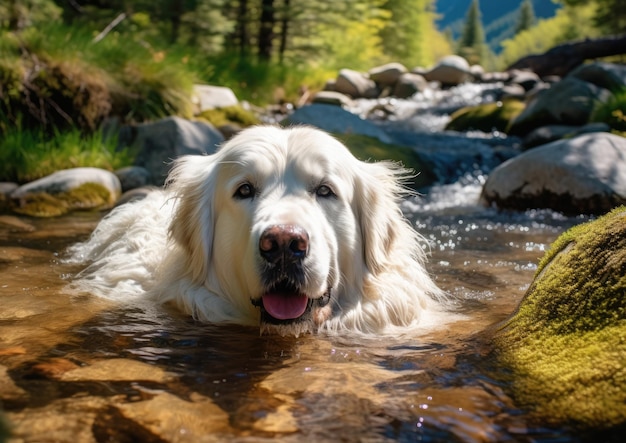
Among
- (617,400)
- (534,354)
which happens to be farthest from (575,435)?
(534,354)

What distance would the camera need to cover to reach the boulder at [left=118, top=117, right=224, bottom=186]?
913cm

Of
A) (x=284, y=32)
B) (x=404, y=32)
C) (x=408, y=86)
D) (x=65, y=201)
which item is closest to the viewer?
(x=65, y=201)

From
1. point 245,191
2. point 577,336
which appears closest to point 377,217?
point 245,191

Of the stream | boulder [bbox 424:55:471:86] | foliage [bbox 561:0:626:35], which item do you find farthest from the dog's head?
foliage [bbox 561:0:626:35]

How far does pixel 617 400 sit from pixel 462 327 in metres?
1.59

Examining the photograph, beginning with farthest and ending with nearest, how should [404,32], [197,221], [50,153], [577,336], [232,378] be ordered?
[404,32]
[50,153]
[197,221]
[232,378]
[577,336]

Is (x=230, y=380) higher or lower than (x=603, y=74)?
lower

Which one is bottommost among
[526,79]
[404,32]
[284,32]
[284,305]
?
[284,305]

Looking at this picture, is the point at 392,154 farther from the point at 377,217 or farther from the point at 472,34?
the point at 472,34

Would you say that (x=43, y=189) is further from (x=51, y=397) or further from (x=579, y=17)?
(x=579, y=17)

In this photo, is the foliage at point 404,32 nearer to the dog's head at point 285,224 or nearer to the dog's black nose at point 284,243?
the dog's head at point 285,224

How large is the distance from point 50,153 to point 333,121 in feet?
16.4

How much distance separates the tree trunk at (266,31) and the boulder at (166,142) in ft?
47.2

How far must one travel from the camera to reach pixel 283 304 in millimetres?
3068
